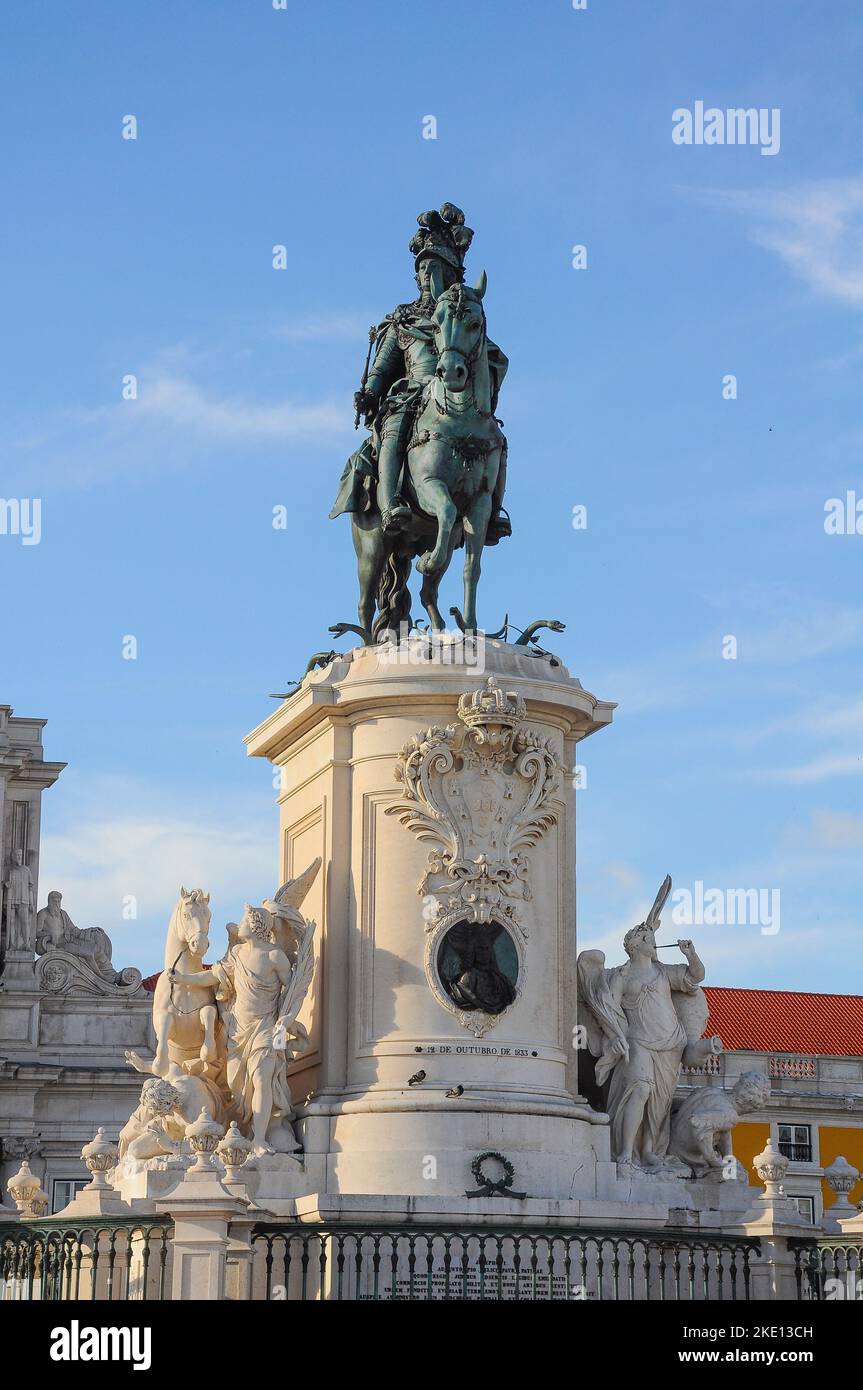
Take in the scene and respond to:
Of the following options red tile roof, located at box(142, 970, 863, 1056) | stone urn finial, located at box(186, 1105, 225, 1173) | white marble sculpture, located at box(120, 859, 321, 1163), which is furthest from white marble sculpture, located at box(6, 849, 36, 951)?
stone urn finial, located at box(186, 1105, 225, 1173)

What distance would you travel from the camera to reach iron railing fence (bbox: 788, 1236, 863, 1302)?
70.8ft

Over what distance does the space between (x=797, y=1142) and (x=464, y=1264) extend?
38.2 meters

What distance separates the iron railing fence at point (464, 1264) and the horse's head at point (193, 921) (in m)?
3.00

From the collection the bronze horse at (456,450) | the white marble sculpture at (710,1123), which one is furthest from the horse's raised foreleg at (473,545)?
the white marble sculpture at (710,1123)

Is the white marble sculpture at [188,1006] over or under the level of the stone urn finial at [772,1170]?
over

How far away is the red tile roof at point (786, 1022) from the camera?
204 ft

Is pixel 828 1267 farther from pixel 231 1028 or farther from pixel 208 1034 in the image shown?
pixel 208 1034

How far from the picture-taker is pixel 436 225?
974 inches

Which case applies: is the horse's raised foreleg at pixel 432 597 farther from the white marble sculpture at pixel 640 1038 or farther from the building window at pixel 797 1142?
the building window at pixel 797 1142

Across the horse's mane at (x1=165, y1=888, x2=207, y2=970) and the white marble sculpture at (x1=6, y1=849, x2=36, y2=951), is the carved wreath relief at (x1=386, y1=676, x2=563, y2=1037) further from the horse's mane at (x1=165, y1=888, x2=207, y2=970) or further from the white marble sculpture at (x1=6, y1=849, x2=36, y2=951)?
the white marble sculpture at (x1=6, y1=849, x2=36, y2=951)

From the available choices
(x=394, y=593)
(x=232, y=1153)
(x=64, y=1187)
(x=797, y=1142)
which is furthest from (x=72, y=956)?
(x=232, y=1153)

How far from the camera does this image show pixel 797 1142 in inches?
2250
